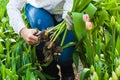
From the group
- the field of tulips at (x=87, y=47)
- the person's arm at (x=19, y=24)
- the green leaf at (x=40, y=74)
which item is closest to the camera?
the field of tulips at (x=87, y=47)

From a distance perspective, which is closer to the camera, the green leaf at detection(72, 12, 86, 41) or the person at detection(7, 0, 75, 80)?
the green leaf at detection(72, 12, 86, 41)

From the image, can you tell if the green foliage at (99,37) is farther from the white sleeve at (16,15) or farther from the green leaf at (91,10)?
the white sleeve at (16,15)

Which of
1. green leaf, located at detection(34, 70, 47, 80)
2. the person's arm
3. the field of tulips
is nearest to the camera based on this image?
the field of tulips

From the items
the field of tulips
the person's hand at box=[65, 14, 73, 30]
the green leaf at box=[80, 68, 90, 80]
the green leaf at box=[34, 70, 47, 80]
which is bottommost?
the green leaf at box=[34, 70, 47, 80]

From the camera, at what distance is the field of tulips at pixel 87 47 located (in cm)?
152

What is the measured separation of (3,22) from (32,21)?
0.46 meters

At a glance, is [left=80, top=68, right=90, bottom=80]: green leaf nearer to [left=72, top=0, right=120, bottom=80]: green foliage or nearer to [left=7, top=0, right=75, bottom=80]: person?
[left=72, top=0, right=120, bottom=80]: green foliage

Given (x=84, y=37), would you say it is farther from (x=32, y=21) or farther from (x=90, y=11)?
(x=32, y=21)

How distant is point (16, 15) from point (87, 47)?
356 millimetres

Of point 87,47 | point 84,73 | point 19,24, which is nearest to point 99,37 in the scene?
point 87,47

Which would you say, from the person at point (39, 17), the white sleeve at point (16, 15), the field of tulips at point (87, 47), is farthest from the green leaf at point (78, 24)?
the white sleeve at point (16, 15)

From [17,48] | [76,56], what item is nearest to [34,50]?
[17,48]

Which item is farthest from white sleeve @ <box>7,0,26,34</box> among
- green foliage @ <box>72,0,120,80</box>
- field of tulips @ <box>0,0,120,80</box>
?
green foliage @ <box>72,0,120,80</box>

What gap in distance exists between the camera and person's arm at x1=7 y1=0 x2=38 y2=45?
1626mm
